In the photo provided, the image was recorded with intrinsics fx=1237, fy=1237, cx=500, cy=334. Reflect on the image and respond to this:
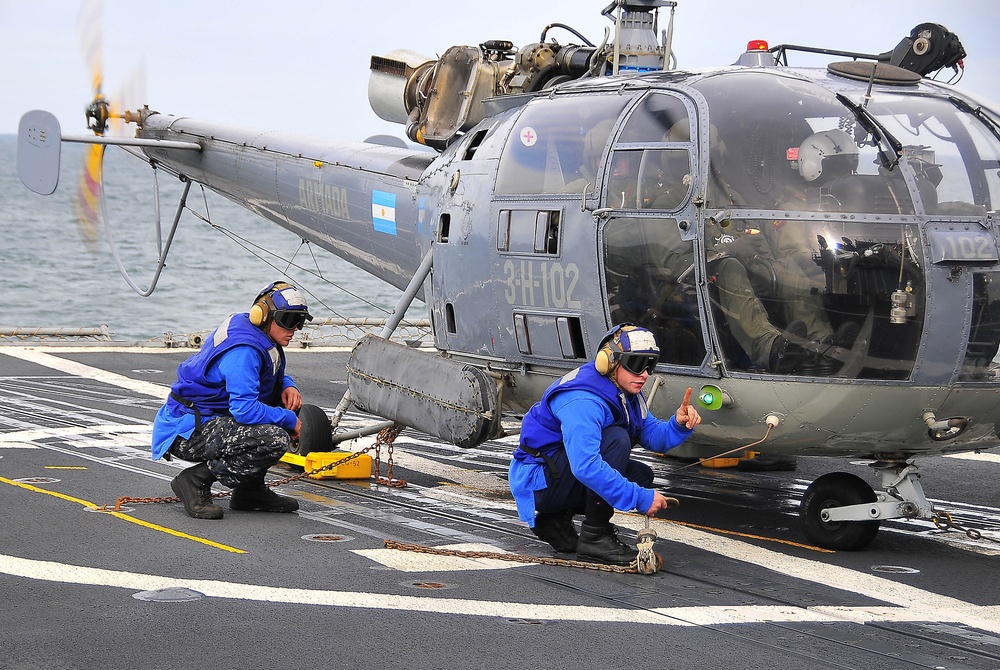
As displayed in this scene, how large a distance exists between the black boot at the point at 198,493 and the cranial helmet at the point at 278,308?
3.21ft

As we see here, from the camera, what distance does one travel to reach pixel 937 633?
18.6 ft

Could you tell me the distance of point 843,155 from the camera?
6.80m

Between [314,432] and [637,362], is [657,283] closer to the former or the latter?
[637,362]

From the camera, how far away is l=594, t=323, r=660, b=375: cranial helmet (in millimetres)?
6512

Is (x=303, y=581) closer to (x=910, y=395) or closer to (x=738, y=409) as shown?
(x=738, y=409)

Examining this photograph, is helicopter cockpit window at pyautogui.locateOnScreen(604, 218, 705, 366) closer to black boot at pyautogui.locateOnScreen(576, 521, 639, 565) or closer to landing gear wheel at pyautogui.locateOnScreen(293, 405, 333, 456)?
black boot at pyautogui.locateOnScreen(576, 521, 639, 565)

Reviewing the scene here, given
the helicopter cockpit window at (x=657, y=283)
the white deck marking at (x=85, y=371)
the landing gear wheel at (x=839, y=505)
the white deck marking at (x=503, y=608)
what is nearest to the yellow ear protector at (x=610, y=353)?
the helicopter cockpit window at (x=657, y=283)

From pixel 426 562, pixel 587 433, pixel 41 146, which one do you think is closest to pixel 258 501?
pixel 426 562

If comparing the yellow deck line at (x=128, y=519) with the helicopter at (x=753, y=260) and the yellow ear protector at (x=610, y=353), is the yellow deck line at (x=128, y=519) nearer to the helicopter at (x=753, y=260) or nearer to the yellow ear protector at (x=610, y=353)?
the helicopter at (x=753, y=260)

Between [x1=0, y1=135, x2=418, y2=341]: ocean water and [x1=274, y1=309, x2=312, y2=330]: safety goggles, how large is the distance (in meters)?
18.8

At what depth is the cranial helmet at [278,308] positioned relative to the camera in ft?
24.6

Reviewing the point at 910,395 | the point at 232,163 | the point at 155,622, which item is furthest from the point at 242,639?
the point at 232,163

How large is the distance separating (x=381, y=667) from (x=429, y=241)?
4901 mm

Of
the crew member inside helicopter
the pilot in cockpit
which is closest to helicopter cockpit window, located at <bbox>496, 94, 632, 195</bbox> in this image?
the pilot in cockpit
